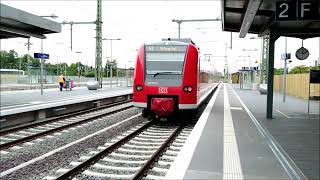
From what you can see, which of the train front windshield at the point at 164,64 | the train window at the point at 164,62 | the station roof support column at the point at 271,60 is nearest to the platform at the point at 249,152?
the station roof support column at the point at 271,60

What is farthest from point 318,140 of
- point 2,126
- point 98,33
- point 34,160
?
point 98,33

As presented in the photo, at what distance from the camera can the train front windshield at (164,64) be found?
1334cm

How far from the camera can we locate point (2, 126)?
45.0 feet

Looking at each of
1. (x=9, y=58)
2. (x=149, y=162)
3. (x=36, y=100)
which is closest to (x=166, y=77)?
(x=149, y=162)

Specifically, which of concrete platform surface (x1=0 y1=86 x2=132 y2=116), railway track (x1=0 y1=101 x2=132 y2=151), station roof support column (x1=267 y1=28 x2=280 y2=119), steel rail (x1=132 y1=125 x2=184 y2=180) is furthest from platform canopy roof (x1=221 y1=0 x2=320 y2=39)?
concrete platform surface (x1=0 y1=86 x2=132 y2=116)

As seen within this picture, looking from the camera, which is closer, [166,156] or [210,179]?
[210,179]

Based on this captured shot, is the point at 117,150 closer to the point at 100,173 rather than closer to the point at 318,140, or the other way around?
the point at 100,173

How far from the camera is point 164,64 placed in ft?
44.5

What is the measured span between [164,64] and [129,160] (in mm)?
5690

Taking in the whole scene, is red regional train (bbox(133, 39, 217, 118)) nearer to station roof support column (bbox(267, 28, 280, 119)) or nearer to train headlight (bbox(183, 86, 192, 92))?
train headlight (bbox(183, 86, 192, 92))

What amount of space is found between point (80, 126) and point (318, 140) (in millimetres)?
7402

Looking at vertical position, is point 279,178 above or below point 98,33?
below

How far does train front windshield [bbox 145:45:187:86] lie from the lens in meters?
13.3

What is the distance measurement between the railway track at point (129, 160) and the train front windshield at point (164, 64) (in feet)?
6.96
